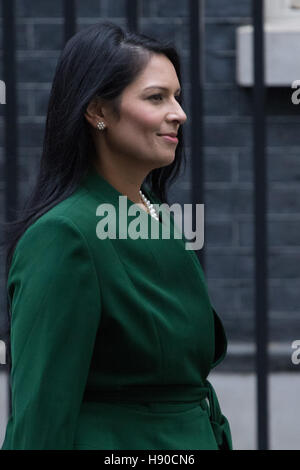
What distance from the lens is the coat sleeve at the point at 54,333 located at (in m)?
1.73

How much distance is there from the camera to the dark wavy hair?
1884 mm

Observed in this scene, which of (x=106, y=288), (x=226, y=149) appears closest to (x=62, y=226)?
(x=106, y=288)

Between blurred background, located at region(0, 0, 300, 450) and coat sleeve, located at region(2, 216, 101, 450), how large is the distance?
282 cm

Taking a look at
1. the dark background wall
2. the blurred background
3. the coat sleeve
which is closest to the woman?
the coat sleeve

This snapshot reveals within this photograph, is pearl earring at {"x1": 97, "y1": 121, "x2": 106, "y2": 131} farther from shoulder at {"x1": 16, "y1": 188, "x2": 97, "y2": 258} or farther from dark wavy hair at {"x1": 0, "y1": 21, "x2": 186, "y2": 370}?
shoulder at {"x1": 16, "y1": 188, "x2": 97, "y2": 258}

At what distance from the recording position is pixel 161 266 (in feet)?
6.15

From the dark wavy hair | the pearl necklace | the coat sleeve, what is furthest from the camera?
the pearl necklace

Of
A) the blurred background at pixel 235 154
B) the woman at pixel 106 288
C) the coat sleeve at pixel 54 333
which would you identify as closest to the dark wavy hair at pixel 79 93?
the woman at pixel 106 288

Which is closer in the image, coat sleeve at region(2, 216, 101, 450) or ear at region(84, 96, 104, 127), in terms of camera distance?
coat sleeve at region(2, 216, 101, 450)

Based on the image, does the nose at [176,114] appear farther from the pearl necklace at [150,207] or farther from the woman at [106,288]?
the pearl necklace at [150,207]

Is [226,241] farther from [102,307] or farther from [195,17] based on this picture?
[102,307]

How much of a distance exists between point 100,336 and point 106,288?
0.26 ft

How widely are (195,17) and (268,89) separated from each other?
2150mm

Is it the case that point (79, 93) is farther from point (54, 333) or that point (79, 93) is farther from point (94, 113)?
point (54, 333)
